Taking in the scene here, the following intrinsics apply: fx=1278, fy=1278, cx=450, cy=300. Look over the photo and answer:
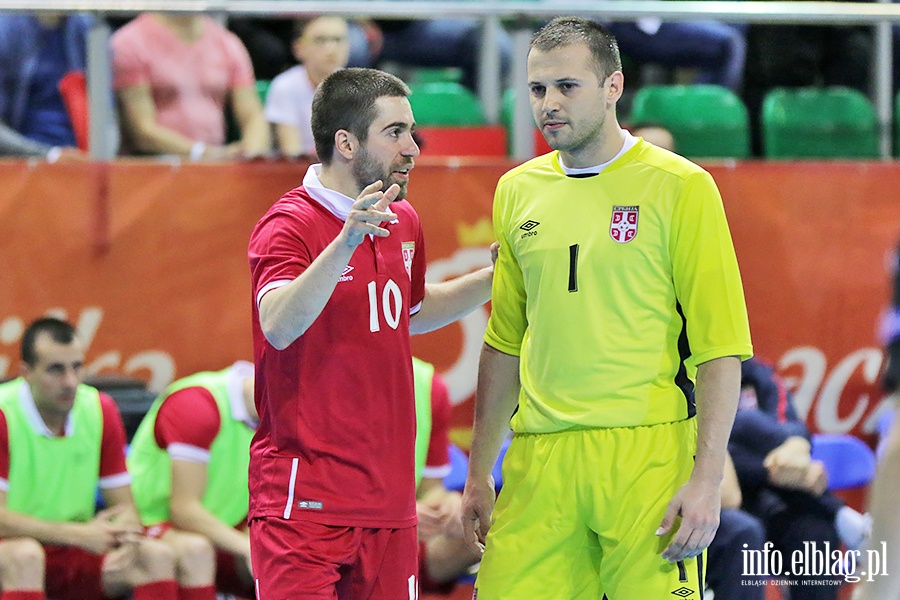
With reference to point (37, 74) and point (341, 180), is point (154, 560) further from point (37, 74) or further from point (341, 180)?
point (37, 74)

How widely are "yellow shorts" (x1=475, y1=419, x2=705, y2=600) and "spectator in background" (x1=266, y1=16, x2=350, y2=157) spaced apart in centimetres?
322

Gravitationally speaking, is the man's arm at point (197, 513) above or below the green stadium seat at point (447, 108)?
below

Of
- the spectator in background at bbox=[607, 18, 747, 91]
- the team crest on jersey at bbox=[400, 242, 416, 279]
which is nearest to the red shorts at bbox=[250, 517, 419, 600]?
the team crest on jersey at bbox=[400, 242, 416, 279]

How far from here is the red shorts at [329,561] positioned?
3.39 m

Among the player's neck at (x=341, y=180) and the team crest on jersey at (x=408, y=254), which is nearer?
the player's neck at (x=341, y=180)

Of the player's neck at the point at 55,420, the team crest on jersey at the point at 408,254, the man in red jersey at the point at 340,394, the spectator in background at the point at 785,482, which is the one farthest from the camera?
the spectator in background at the point at 785,482

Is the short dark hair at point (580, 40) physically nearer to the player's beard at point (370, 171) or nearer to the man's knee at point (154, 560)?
the player's beard at point (370, 171)

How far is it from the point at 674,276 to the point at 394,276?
0.78 m

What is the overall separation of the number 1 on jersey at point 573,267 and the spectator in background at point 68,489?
242cm

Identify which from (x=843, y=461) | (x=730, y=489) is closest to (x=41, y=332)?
(x=730, y=489)

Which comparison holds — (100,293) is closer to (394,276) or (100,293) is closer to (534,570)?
(394,276)

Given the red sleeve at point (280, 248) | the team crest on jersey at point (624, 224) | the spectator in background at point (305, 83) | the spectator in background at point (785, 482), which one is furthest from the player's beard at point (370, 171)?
the spectator in background at point (305, 83)

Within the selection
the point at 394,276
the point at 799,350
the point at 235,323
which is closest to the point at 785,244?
the point at 799,350

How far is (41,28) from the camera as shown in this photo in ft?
21.2
